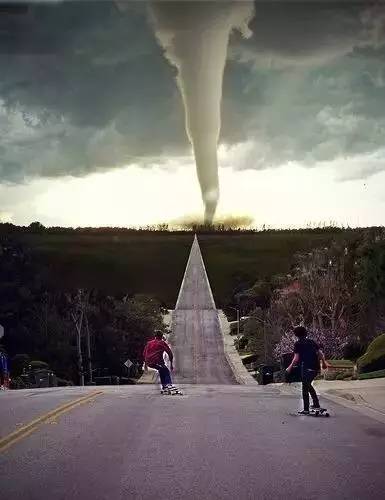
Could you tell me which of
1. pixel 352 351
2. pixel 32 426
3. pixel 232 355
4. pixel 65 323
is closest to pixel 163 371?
pixel 32 426

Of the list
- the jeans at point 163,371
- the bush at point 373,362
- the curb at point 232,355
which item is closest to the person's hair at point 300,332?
the jeans at point 163,371

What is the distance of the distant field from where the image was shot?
2006 centimetres

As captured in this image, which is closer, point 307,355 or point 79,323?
point 307,355

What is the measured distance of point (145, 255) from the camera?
2400cm

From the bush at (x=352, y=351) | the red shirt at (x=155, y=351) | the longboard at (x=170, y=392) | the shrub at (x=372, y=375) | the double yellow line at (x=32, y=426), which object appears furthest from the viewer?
the bush at (x=352, y=351)

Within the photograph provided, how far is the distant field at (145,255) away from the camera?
2006 centimetres

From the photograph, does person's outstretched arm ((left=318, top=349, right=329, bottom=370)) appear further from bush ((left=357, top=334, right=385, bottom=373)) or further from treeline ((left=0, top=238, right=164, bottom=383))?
treeline ((left=0, top=238, right=164, bottom=383))

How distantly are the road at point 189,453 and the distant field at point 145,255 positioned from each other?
6.22 meters

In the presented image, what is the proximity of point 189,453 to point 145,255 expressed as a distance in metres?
16.0

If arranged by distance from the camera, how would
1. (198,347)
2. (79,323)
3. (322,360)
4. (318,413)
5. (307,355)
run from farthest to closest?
(198,347)
(79,323)
(318,413)
(307,355)
(322,360)

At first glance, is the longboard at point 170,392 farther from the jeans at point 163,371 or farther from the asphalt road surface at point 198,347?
the asphalt road surface at point 198,347

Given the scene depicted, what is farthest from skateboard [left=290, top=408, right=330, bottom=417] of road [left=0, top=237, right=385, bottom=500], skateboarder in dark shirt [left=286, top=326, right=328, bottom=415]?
skateboarder in dark shirt [left=286, top=326, right=328, bottom=415]

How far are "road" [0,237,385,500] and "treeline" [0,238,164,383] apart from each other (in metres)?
25.4

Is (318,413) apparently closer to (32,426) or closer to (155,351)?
(32,426)
